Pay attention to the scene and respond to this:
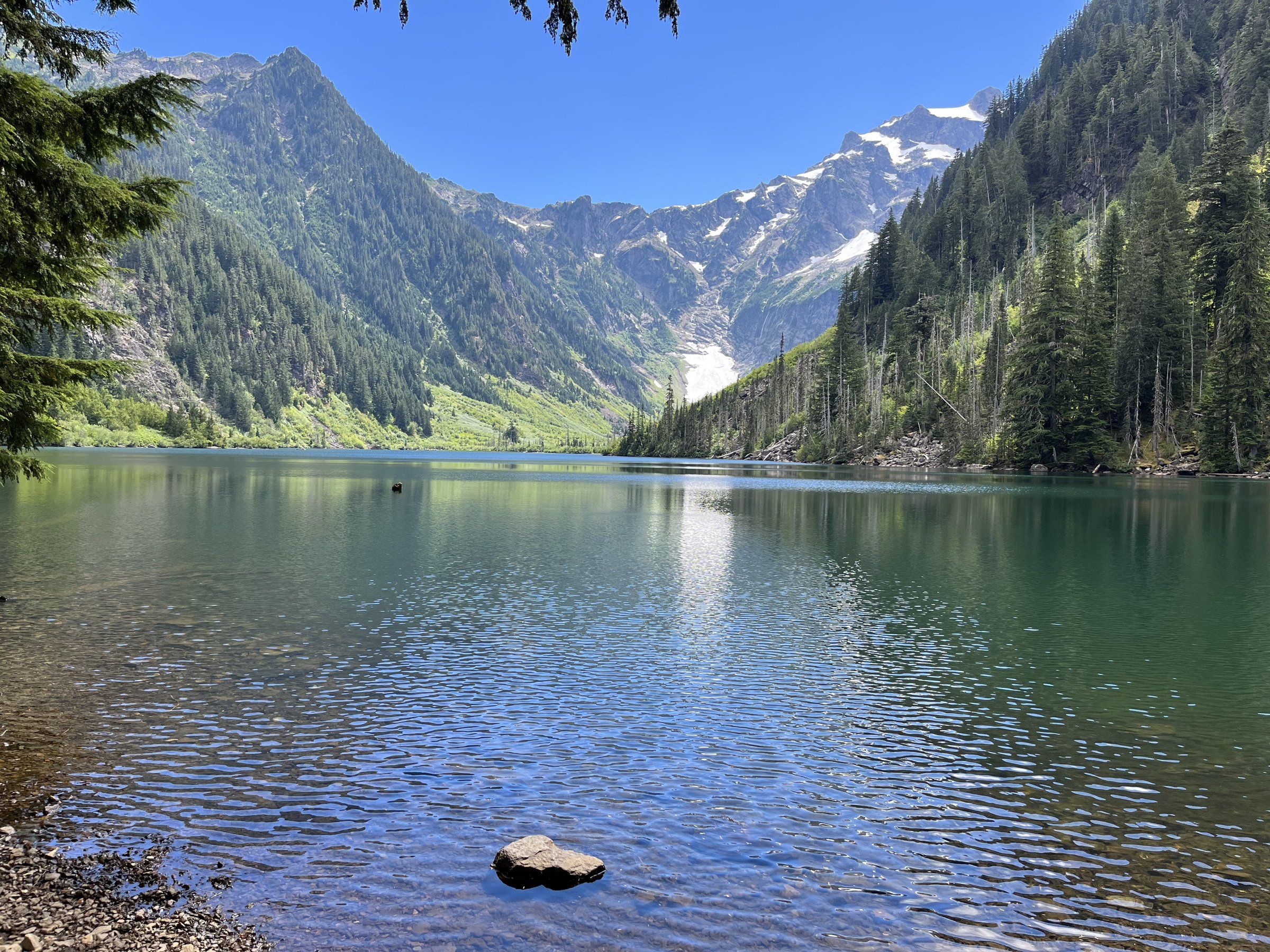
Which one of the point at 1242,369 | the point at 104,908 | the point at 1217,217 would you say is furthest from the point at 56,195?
Result: the point at 1217,217

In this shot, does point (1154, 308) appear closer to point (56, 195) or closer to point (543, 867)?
point (543, 867)

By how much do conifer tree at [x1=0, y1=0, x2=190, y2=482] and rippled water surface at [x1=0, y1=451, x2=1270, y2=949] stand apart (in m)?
7.99

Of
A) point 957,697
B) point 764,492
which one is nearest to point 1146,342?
point 764,492

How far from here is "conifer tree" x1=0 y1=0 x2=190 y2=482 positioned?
1636 cm

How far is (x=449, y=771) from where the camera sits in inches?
639

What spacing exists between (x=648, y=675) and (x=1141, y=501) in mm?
75258

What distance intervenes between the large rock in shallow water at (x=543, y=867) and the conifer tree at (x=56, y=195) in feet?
43.6

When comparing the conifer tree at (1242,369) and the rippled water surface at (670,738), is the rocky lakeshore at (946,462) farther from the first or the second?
the rippled water surface at (670,738)

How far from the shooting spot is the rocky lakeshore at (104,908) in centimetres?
959

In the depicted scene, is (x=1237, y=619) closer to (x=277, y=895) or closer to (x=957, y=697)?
(x=957, y=697)

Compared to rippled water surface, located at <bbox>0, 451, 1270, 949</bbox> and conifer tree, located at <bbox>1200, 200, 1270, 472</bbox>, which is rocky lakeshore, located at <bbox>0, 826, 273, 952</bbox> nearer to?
rippled water surface, located at <bbox>0, 451, 1270, 949</bbox>

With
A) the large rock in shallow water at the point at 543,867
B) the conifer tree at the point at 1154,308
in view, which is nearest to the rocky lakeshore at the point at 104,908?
the large rock in shallow water at the point at 543,867

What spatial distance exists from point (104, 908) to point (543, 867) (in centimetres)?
576

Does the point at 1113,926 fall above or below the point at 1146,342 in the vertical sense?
below
